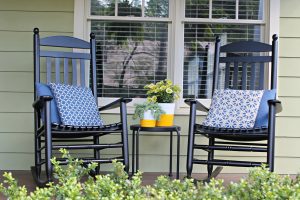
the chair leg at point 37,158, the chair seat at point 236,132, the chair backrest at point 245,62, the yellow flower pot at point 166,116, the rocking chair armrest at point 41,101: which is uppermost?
the chair backrest at point 245,62

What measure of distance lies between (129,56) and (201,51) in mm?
637

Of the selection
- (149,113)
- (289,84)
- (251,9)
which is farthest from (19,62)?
(289,84)

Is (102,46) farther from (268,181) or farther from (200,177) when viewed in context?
(268,181)

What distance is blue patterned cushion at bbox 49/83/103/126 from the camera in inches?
117

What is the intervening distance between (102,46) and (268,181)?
101 inches

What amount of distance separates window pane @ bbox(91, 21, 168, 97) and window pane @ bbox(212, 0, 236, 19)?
468 millimetres

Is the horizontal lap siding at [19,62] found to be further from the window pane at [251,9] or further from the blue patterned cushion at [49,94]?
the window pane at [251,9]

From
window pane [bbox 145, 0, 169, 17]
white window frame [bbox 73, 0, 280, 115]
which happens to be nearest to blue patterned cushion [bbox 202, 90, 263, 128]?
white window frame [bbox 73, 0, 280, 115]

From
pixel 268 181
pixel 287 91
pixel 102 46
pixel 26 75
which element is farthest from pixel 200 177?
pixel 268 181

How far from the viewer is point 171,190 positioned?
3.90 ft

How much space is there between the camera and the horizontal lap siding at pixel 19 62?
346cm

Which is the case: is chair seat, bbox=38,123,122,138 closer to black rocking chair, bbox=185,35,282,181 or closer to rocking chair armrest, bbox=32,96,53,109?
rocking chair armrest, bbox=32,96,53,109

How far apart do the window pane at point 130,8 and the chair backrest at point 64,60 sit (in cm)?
42

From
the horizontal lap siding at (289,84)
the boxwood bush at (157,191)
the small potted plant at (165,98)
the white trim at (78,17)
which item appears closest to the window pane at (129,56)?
the white trim at (78,17)
